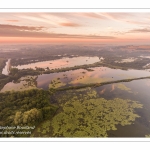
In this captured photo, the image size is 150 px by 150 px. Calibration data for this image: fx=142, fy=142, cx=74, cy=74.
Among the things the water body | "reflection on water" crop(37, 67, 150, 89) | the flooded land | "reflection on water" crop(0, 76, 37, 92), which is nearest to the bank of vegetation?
the flooded land

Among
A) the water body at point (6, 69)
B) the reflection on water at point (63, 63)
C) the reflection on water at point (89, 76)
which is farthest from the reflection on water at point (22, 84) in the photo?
the water body at point (6, 69)

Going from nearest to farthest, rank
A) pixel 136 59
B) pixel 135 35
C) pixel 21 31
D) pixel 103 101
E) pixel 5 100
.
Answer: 1. pixel 5 100
2. pixel 103 101
3. pixel 21 31
4. pixel 135 35
5. pixel 136 59

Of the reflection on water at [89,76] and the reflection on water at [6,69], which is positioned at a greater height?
the reflection on water at [6,69]

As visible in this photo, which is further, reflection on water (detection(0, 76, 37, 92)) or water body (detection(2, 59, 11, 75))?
water body (detection(2, 59, 11, 75))

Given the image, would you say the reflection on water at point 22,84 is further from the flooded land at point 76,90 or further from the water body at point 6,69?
the water body at point 6,69

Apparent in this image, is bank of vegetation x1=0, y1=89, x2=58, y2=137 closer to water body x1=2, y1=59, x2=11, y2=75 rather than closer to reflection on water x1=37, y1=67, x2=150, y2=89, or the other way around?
reflection on water x1=37, y1=67, x2=150, y2=89

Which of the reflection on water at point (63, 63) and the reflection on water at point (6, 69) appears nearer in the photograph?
the reflection on water at point (6, 69)
